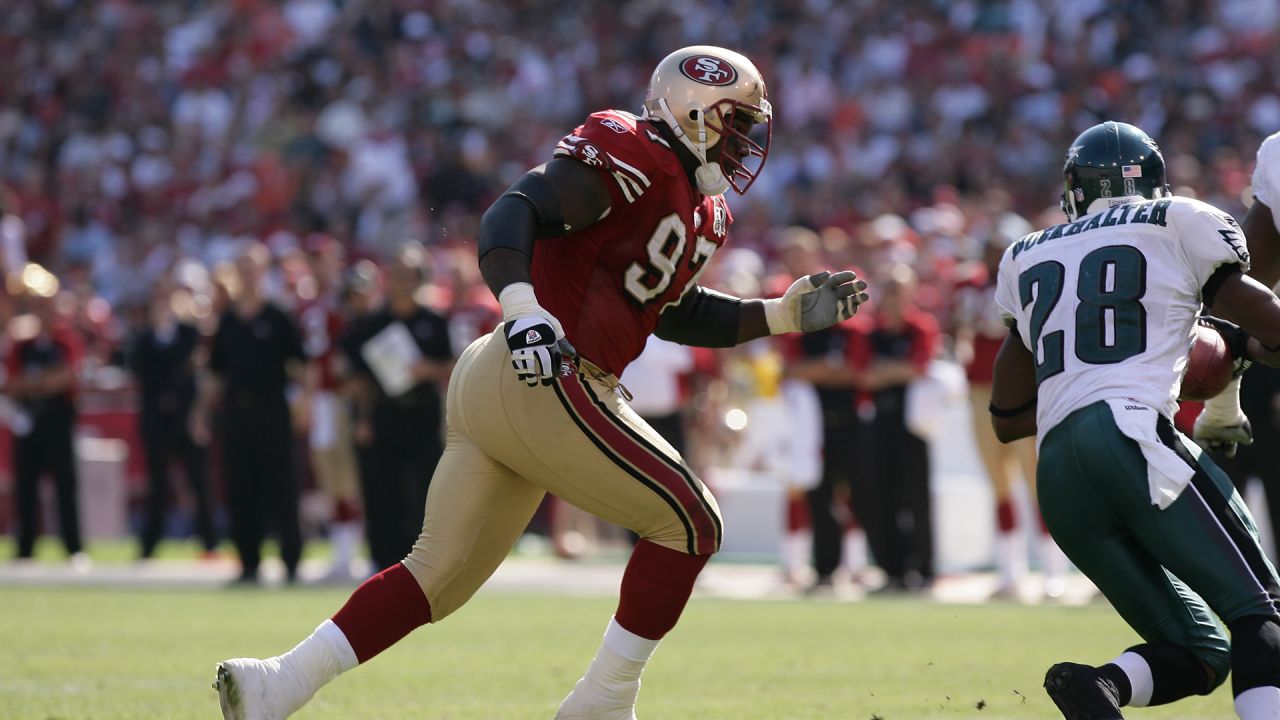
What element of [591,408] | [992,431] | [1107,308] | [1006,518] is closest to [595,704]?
[591,408]

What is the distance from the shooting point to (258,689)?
4484 mm

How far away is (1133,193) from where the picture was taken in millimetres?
4551

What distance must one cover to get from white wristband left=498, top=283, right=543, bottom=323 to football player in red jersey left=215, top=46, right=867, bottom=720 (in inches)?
2.1

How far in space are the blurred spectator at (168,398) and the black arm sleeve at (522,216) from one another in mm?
9456

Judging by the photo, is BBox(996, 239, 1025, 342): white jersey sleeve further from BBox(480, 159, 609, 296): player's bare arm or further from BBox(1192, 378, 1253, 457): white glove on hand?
BBox(480, 159, 609, 296): player's bare arm

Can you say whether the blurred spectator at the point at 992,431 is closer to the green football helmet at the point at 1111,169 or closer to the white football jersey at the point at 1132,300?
the green football helmet at the point at 1111,169

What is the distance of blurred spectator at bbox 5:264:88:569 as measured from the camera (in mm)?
12891

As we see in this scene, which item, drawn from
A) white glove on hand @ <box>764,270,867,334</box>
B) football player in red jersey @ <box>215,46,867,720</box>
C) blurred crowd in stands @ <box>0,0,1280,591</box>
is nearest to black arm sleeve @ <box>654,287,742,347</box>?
white glove on hand @ <box>764,270,867,334</box>

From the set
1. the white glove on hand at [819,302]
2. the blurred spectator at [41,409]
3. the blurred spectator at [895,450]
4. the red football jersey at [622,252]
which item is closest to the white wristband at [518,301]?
the red football jersey at [622,252]

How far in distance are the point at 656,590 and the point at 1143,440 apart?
4.13ft

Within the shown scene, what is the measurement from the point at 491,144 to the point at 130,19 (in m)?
6.49

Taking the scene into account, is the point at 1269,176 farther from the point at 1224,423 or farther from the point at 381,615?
the point at 381,615

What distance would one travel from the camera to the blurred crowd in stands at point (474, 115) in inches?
656

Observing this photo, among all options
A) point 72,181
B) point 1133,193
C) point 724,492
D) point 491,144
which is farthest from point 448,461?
point 72,181
